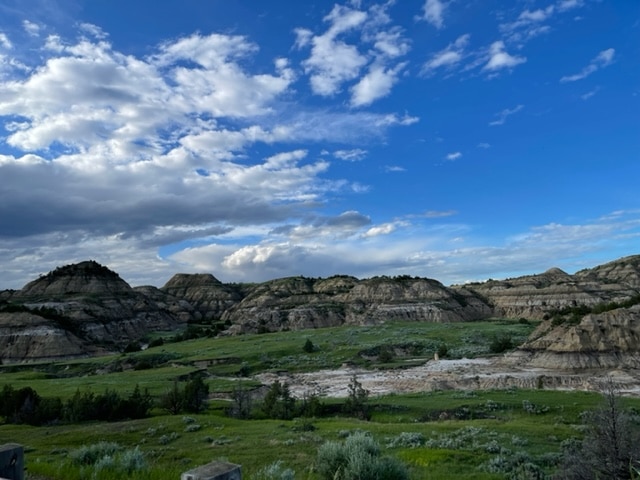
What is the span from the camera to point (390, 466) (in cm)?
879

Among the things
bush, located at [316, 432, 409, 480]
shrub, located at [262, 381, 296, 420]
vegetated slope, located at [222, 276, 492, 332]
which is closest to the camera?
bush, located at [316, 432, 409, 480]

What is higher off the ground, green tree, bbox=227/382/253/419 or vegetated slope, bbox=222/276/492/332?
vegetated slope, bbox=222/276/492/332

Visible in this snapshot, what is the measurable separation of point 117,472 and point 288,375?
5766 centimetres

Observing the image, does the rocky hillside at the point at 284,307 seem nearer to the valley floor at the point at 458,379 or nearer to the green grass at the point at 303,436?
the valley floor at the point at 458,379

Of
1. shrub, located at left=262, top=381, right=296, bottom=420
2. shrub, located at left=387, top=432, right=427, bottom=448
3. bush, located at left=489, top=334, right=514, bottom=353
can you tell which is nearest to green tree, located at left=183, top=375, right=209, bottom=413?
shrub, located at left=262, top=381, right=296, bottom=420

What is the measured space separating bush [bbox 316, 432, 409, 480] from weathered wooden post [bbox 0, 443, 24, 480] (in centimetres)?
467

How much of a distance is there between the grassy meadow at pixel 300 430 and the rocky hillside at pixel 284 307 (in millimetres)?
17924

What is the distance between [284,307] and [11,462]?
132m

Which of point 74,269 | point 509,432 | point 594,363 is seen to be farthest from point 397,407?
point 74,269

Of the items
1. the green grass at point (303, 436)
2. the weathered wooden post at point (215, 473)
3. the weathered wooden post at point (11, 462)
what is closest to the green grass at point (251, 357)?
the green grass at point (303, 436)

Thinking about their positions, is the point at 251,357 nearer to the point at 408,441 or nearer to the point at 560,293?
the point at 408,441

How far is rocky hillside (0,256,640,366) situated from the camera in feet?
305

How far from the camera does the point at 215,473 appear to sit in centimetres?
552

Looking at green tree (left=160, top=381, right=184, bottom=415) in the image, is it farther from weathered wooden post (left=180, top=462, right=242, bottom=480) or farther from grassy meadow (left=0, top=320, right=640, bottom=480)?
weathered wooden post (left=180, top=462, right=242, bottom=480)
